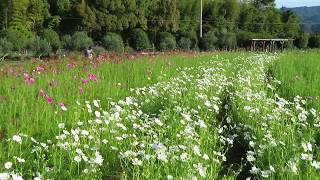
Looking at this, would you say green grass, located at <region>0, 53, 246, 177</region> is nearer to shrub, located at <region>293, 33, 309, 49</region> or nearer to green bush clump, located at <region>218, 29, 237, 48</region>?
green bush clump, located at <region>218, 29, 237, 48</region>

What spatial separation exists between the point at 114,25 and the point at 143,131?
3352cm

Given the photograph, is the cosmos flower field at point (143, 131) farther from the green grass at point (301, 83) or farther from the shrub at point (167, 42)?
the shrub at point (167, 42)

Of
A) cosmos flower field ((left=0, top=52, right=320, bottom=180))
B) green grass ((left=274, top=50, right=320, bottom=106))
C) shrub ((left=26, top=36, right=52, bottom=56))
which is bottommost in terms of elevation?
shrub ((left=26, top=36, right=52, bottom=56))

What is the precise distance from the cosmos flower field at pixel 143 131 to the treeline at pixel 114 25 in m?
21.0

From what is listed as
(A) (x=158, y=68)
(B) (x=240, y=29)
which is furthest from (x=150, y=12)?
(A) (x=158, y=68)

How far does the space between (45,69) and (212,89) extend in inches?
110

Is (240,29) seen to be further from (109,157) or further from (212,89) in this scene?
(109,157)

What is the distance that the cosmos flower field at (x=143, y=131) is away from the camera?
152 inches

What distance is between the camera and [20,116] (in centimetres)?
501

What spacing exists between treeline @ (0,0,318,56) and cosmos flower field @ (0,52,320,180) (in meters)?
21.0

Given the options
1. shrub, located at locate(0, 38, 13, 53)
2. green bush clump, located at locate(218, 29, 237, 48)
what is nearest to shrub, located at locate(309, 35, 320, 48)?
green bush clump, located at locate(218, 29, 237, 48)

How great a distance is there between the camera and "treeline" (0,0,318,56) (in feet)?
102

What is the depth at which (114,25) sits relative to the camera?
3747 centimetres

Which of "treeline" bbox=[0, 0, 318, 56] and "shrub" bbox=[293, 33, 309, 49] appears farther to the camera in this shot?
"shrub" bbox=[293, 33, 309, 49]
